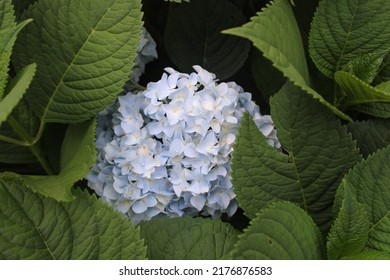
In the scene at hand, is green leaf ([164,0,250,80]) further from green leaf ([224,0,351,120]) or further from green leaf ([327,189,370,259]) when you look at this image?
green leaf ([327,189,370,259])

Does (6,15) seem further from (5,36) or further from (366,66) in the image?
(366,66)

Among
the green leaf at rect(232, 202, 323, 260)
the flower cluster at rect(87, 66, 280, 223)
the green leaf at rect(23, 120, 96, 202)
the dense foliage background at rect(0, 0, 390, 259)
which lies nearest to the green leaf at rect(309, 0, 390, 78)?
the dense foliage background at rect(0, 0, 390, 259)

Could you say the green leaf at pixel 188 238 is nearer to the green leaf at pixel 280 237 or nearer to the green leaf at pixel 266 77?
the green leaf at pixel 280 237

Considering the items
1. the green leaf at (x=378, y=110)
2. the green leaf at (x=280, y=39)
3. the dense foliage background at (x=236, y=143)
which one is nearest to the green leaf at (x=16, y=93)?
the dense foliage background at (x=236, y=143)

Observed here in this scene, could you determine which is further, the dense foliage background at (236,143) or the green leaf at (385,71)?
the green leaf at (385,71)

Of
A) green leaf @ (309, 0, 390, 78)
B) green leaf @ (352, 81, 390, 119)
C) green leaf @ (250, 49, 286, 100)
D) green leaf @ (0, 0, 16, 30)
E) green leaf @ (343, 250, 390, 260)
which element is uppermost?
green leaf @ (0, 0, 16, 30)
